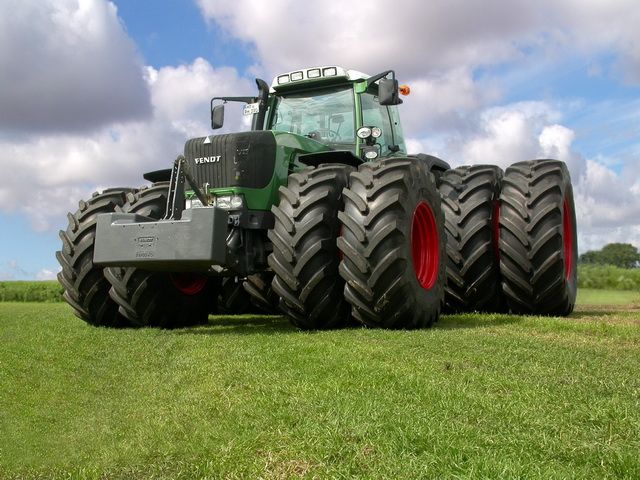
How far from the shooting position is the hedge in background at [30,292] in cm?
2656

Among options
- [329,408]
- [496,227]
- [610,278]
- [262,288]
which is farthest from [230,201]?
[610,278]

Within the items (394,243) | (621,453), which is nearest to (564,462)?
(621,453)

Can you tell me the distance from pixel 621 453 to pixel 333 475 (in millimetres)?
1200

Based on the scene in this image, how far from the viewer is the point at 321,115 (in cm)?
927

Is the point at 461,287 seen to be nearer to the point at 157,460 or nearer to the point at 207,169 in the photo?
the point at 207,169

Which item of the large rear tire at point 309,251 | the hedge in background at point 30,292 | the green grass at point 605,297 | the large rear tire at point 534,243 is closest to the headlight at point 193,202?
the large rear tire at point 309,251

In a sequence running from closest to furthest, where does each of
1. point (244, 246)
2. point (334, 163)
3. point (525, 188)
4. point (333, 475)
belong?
point (333, 475) < point (244, 246) < point (334, 163) < point (525, 188)

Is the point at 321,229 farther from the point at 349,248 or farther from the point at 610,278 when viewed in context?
the point at 610,278

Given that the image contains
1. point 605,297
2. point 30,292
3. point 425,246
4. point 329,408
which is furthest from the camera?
point 30,292

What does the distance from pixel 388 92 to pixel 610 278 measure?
13414mm

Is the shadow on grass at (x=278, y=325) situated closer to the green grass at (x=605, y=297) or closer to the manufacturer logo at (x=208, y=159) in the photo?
the manufacturer logo at (x=208, y=159)

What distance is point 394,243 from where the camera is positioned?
265 inches

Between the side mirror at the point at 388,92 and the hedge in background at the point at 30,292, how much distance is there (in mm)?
20971

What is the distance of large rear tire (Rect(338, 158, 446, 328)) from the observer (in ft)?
22.0
